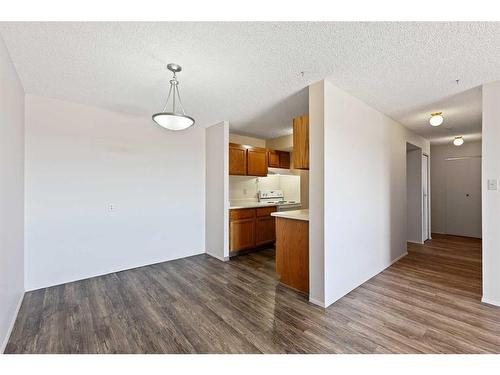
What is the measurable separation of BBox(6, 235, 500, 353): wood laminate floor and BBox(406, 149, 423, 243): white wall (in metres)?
1.82

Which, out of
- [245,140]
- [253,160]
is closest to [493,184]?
[253,160]

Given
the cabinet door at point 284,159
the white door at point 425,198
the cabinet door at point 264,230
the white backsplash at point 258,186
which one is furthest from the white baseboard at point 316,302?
the white door at point 425,198

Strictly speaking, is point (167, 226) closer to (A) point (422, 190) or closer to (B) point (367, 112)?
(B) point (367, 112)

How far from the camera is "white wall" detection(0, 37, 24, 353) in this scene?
1.71 meters

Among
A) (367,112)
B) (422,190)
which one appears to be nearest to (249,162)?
(367,112)

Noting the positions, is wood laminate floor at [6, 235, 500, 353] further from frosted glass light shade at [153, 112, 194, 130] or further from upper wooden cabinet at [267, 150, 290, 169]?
upper wooden cabinet at [267, 150, 290, 169]

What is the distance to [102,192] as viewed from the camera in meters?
3.12

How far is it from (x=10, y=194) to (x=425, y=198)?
22.7ft

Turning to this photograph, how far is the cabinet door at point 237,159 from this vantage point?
423 cm

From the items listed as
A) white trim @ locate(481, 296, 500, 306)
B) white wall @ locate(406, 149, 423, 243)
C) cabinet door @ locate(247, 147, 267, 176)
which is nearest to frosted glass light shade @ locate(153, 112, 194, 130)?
cabinet door @ locate(247, 147, 267, 176)

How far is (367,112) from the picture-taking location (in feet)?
9.69

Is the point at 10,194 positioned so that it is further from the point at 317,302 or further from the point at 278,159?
the point at 278,159

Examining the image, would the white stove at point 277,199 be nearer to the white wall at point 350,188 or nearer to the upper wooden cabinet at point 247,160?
the upper wooden cabinet at point 247,160

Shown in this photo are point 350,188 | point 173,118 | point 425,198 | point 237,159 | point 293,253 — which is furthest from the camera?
point 425,198
